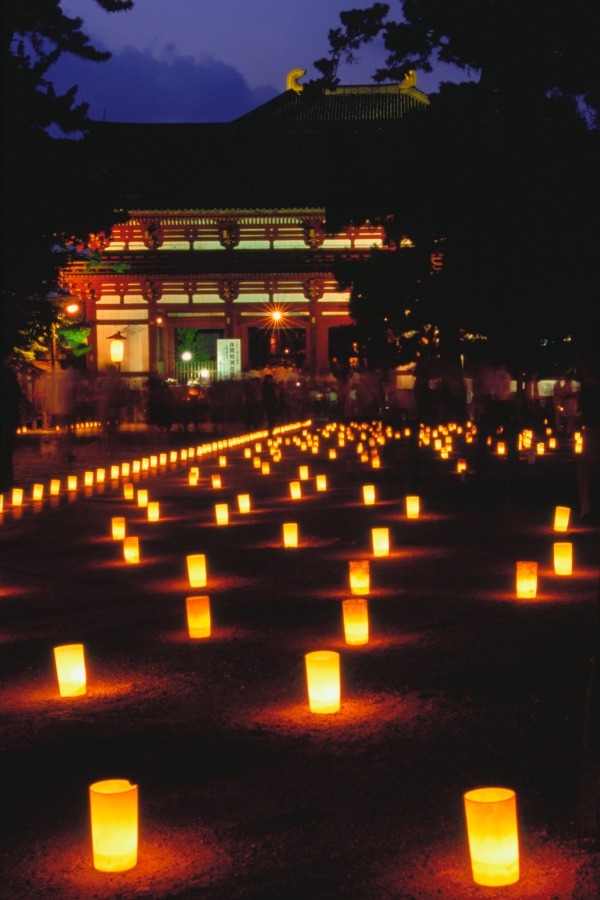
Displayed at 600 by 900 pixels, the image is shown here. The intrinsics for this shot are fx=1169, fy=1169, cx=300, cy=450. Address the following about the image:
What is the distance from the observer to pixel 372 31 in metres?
24.6

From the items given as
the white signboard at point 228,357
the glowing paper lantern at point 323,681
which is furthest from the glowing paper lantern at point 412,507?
the white signboard at point 228,357

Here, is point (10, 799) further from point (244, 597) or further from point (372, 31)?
point (372, 31)

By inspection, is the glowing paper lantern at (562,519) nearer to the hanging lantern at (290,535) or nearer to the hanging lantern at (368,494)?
the hanging lantern at (290,535)

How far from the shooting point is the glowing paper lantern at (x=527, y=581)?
25.1ft

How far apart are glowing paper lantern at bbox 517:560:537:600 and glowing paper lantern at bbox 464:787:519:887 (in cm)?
444

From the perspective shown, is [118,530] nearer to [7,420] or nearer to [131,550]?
[131,550]

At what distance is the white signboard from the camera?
38312 millimetres

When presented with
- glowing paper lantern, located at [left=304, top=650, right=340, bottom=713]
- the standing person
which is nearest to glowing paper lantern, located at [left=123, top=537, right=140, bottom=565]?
glowing paper lantern, located at [left=304, top=650, right=340, bottom=713]

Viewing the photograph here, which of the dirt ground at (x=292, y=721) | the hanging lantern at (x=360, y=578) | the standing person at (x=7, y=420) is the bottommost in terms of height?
the dirt ground at (x=292, y=721)

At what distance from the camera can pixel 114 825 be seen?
3428 mm

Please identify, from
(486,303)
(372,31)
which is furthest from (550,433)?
(486,303)

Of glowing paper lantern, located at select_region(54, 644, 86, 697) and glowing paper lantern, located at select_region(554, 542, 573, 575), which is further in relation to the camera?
glowing paper lantern, located at select_region(554, 542, 573, 575)

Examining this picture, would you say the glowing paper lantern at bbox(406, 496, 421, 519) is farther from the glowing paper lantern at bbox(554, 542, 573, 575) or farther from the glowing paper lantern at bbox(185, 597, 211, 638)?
the glowing paper lantern at bbox(185, 597, 211, 638)

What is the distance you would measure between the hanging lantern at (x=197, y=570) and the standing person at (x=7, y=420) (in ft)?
24.0
